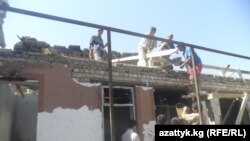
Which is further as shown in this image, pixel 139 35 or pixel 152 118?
pixel 152 118

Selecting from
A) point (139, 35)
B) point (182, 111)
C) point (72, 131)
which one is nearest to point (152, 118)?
point (182, 111)

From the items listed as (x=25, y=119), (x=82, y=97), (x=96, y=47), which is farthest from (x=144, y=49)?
(x=25, y=119)

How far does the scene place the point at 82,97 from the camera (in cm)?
749

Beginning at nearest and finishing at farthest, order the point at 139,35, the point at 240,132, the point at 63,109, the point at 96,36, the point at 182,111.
A: 1. the point at 240,132
2. the point at 139,35
3. the point at 63,109
4. the point at 182,111
5. the point at 96,36

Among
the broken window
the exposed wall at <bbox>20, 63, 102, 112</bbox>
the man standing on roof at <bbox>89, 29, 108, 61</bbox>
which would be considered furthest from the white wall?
the man standing on roof at <bbox>89, 29, 108, 61</bbox>

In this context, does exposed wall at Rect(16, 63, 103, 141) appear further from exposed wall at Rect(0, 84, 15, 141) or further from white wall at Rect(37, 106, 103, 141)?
exposed wall at Rect(0, 84, 15, 141)

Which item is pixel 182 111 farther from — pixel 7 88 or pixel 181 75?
pixel 7 88

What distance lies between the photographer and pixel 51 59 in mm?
7371

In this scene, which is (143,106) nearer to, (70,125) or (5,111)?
(70,125)

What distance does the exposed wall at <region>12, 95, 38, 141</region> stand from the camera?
8.79 m

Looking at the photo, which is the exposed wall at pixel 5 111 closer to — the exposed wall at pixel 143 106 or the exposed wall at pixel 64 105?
the exposed wall at pixel 64 105

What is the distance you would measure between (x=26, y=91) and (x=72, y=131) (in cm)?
330

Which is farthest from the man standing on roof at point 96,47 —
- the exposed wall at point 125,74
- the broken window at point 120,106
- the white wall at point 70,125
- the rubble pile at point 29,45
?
the white wall at point 70,125

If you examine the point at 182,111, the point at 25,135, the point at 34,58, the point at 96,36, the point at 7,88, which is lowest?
the point at 25,135
